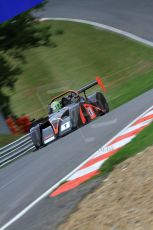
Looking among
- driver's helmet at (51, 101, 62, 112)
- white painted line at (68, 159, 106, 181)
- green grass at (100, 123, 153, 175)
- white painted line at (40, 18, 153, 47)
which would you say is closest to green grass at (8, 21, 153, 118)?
white painted line at (40, 18, 153, 47)

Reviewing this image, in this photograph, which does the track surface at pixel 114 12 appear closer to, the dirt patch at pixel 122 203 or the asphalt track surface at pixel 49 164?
the asphalt track surface at pixel 49 164

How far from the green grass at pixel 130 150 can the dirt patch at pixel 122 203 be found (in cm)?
106

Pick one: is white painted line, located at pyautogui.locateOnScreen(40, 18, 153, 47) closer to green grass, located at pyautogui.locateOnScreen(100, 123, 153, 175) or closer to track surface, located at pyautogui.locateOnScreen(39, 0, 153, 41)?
track surface, located at pyautogui.locateOnScreen(39, 0, 153, 41)

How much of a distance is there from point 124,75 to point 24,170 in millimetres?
15891

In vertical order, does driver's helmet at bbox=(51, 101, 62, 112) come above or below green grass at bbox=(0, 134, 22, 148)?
above

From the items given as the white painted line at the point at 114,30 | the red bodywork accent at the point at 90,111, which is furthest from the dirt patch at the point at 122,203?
the white painted line at the point at 114,30

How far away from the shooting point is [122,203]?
618 centimetres

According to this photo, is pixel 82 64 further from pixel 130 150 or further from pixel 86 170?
pixel 130 150

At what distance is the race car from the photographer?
51.8 ft

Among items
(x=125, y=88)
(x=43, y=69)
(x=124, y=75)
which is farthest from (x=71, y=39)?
(x=125, y=88)

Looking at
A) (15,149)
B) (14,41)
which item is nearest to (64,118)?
(15,149)

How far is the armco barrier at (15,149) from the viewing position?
16.8 meters

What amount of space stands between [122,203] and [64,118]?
31.6 feet

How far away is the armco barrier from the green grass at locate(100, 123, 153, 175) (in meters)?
7.07
